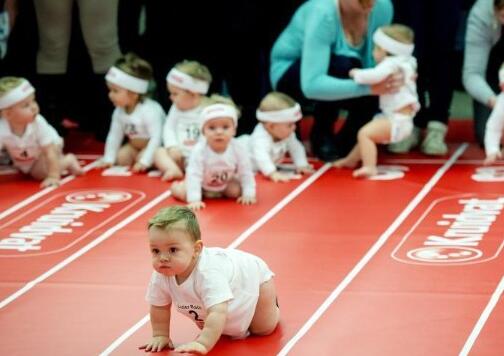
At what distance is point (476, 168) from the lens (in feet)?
26.1

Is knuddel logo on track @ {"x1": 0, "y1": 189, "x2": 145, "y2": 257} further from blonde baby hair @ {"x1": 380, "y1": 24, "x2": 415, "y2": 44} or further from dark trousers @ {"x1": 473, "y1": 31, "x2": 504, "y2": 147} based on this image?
dark trousers @ {"x1": 473, "y1": 31, "x2": 504, "y2": 147}

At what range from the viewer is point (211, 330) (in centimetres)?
473

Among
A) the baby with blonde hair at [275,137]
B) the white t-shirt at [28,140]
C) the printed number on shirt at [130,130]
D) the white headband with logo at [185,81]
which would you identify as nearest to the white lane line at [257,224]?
the baby with blonde hair at [275,137]

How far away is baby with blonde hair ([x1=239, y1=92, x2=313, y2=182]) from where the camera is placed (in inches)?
308

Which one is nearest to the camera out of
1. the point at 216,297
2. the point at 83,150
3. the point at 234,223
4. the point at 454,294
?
the point at 216,297

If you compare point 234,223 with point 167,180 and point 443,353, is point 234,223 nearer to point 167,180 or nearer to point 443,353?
point 167,180

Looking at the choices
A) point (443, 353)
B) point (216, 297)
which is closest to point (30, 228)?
point (216, 297)

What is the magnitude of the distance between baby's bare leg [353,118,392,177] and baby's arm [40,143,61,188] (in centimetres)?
189

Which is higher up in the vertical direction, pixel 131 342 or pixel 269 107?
pixel 269 107

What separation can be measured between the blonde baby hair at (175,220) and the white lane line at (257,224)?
63cm

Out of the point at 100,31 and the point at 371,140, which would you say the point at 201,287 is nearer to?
the point at 371,140

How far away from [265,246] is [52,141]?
2.07m

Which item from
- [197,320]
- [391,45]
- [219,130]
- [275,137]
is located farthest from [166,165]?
[197,320]

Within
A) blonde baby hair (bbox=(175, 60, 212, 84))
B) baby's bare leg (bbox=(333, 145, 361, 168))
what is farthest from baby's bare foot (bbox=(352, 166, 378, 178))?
blonde baby hair (bbox=(175, 60, 212, 84))
